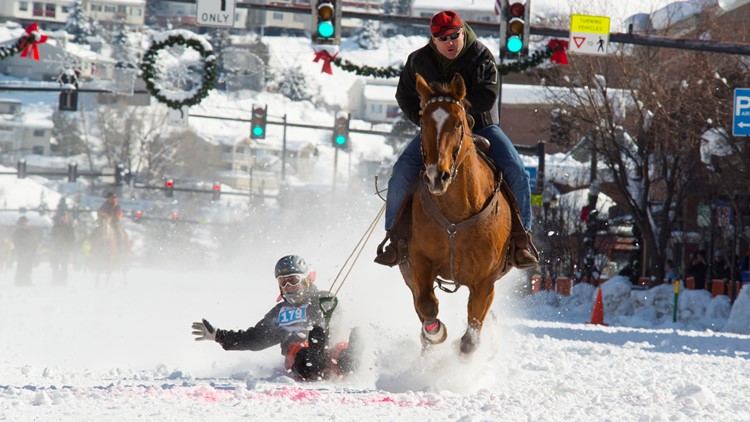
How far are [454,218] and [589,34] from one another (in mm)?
11063

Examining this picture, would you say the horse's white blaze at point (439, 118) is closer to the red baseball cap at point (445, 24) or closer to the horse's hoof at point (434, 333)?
the red baseball cap at point (445, 24)

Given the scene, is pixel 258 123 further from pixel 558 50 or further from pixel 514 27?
pixel 514 27

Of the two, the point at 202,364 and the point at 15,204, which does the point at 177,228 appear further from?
the point at 202,364

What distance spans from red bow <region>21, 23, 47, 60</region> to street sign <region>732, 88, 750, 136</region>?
13463 mm

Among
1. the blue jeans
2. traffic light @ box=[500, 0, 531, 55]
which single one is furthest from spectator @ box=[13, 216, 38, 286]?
the blue jeans

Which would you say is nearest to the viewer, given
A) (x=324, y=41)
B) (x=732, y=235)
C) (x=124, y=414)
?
(x=124, y=414)

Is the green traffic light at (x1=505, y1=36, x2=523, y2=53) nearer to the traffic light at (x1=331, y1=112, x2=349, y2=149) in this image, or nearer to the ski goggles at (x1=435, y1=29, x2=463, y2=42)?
the ski goggles at (x1=435, y1=29, x2=463, y2=42)

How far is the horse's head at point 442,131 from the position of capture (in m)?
8.05

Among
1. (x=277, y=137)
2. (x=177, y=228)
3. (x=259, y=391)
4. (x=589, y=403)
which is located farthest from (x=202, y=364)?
(x=277, y=137)

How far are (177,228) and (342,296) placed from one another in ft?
238

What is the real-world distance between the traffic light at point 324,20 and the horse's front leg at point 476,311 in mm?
8602

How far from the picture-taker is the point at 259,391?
8.32 meters

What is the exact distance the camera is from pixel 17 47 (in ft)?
80.0

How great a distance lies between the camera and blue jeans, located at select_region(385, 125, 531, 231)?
961 cm
